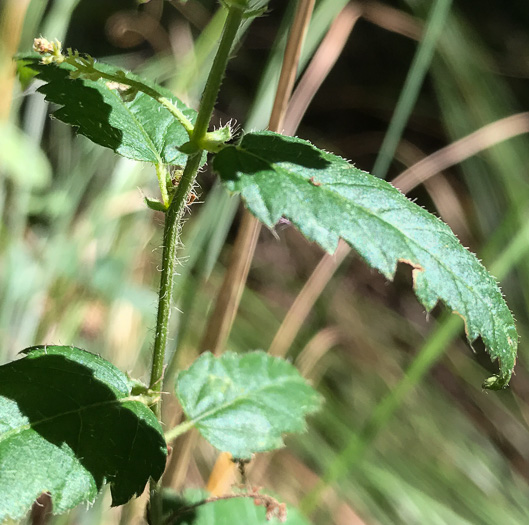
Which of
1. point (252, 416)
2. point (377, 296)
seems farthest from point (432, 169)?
point (252, 416)

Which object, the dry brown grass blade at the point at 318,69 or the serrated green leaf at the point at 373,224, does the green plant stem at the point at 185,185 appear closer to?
the serrated green leaf at the point at 373,224

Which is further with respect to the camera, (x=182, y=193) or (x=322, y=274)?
(x=322, y=274)

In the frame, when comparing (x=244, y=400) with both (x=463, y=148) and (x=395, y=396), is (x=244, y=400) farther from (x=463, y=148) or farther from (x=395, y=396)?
(x=463, y=148)

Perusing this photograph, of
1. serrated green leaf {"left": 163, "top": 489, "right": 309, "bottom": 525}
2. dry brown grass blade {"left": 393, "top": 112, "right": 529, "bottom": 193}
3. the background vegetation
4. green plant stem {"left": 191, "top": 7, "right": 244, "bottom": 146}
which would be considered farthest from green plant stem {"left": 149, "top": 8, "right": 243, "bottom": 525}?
dry brown grass blade {"left": 393, "top": 112, "right": 529, "bottom": 193}

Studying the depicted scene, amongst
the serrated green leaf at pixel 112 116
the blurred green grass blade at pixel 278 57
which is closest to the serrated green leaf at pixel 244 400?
the serrated green leaf at pixel 112 116

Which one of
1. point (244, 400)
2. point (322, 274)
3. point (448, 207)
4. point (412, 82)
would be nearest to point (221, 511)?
point (244, 400)

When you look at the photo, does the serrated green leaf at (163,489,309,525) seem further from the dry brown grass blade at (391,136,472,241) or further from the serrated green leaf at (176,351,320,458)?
the dry brown grass blade at (391,136,472,241)
